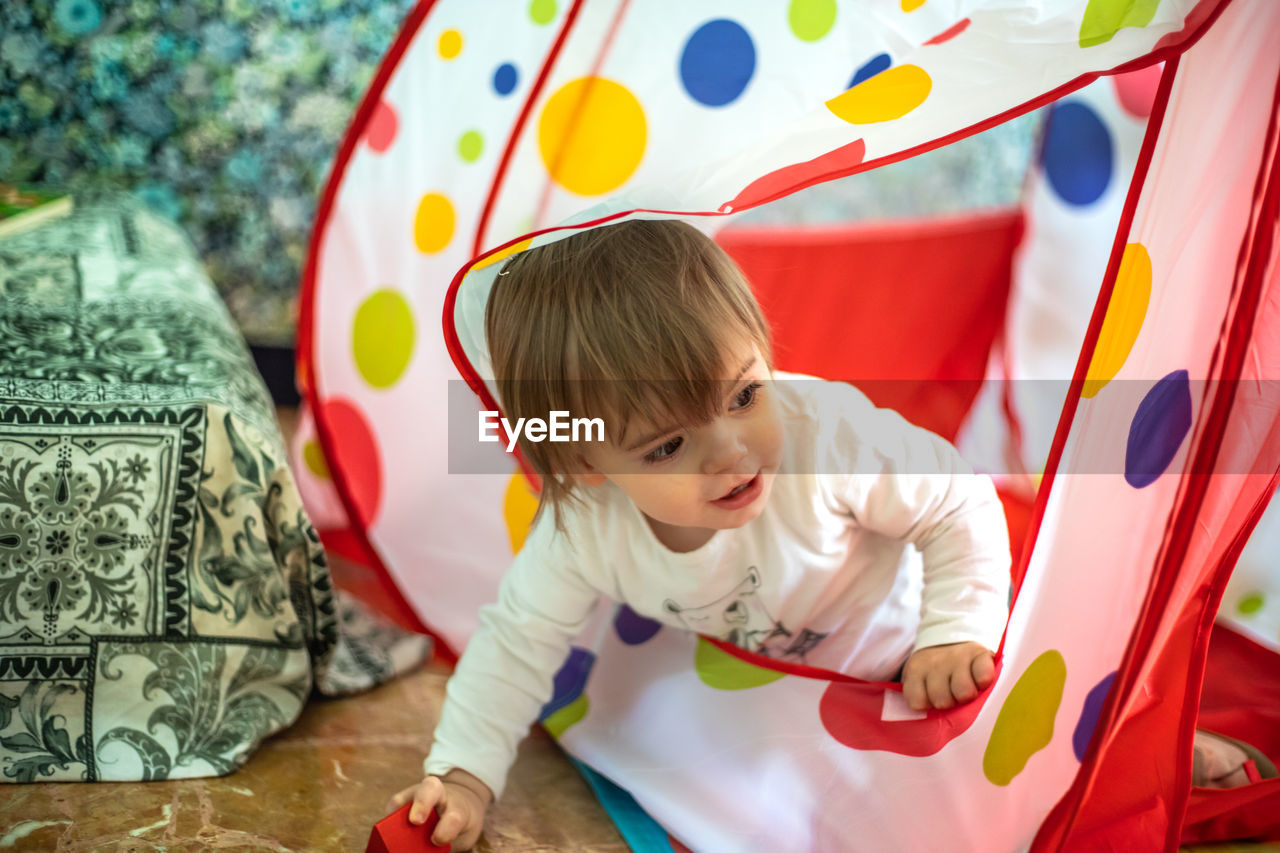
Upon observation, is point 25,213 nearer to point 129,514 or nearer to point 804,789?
point 129,514

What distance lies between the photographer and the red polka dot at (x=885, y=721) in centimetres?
67

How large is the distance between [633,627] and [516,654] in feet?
0.52

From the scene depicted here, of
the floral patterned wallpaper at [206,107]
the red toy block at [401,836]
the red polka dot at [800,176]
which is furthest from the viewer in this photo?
the floral patterned wallpaper at [206,107]

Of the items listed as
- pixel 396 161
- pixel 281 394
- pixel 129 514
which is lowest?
pixel 281 394

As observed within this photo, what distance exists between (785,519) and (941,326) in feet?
2.10

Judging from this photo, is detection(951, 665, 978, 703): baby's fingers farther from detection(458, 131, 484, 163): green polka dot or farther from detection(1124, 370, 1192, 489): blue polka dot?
detection(458, 131, 484, 163): green polka dot

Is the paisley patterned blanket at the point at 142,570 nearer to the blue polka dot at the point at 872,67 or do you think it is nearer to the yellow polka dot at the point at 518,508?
the yellow polka dot at the point at 518,508

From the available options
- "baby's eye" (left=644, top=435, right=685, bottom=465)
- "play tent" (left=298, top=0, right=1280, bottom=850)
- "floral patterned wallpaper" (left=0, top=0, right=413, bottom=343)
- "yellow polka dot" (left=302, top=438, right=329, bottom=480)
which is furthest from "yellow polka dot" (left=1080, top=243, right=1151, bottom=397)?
"floral patterned wallpaper" (left=0, top=0, right=413, bottom=343)

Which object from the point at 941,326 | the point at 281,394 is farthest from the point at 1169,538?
the point at 281,394

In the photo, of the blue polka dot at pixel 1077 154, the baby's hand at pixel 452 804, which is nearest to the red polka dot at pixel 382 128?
the baby's hand at pixel 452 804

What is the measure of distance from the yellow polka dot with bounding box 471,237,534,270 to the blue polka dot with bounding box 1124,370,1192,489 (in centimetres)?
40

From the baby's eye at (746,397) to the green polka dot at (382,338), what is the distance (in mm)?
529

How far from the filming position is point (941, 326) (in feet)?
4.31

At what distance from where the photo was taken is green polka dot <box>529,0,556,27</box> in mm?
1038
